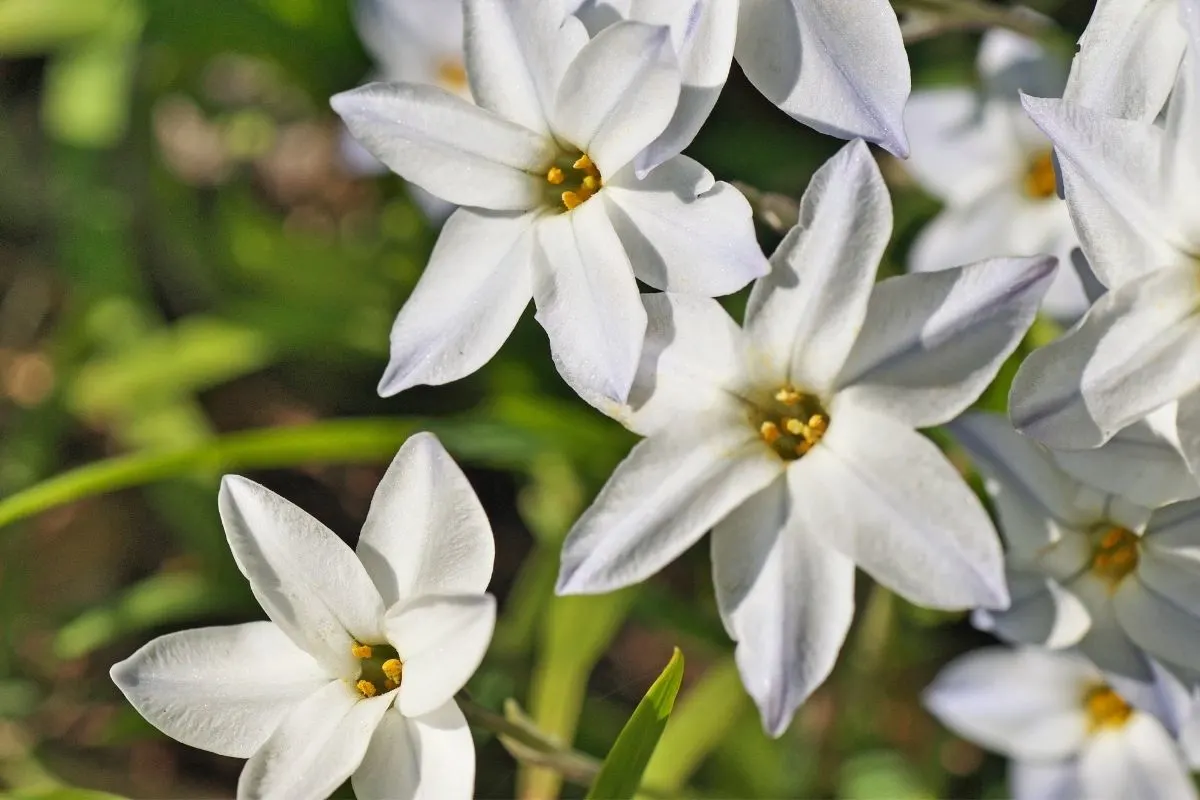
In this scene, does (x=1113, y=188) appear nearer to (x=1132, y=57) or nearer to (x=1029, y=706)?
(x=1132, y=57)

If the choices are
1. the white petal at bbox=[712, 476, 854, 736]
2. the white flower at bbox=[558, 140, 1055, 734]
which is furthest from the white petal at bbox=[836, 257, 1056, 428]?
the white petal at bbox=[712, 476, 854, 736]

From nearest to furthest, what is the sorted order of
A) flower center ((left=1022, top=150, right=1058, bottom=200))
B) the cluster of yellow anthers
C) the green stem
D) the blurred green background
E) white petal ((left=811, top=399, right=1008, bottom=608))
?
1. white petal ((left=811, top=399, right=1008, bottom=608))
2. the cluster of yellow anthers
3. the green stem
4. flower center ((left=1022, top=150, right=1058, bottom=200))
5. the blurred green background

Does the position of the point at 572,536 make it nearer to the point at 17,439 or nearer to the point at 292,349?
the point at 292,349

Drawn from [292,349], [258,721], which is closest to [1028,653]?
[258,721]

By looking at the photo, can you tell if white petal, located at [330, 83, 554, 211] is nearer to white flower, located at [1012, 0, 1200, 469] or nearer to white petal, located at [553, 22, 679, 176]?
white petal, located at [553, 22, 679, 176]

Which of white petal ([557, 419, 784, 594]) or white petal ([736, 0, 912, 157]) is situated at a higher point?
white petal ([736, 0, 912, 157])

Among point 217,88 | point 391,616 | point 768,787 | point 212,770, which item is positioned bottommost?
point 212,770
